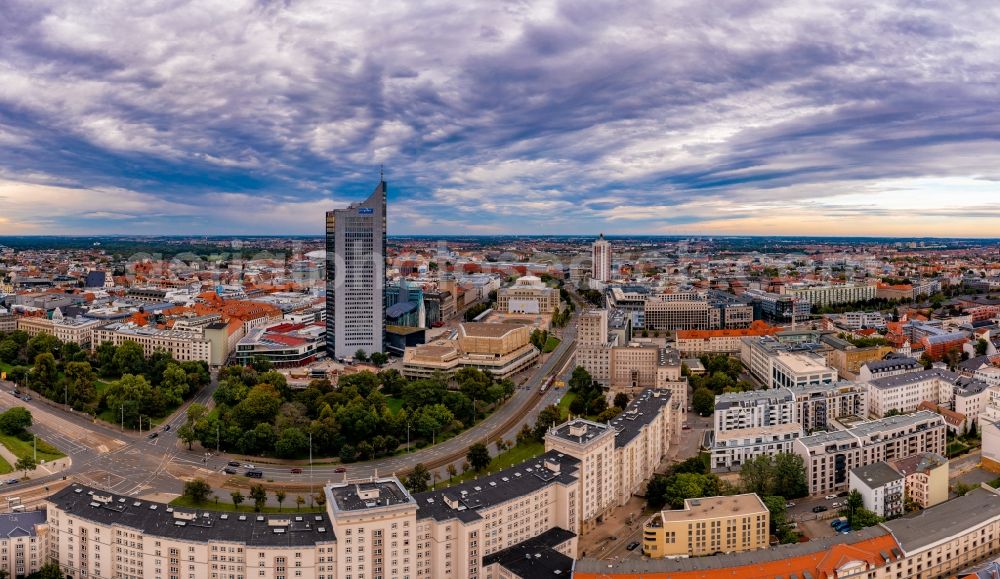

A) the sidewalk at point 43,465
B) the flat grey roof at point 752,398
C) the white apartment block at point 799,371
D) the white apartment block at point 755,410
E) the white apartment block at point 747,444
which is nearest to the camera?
the sidewalk at point 43,465

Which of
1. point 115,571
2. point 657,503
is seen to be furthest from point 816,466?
point 115,571

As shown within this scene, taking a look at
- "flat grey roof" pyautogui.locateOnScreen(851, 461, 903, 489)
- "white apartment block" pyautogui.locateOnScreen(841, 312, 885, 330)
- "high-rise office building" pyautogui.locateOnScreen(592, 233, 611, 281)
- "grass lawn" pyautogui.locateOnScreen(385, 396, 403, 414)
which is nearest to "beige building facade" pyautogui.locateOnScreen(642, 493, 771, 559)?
"flat grey roof" pyautogui.locateOnScreen(851, 461, 903, 489)

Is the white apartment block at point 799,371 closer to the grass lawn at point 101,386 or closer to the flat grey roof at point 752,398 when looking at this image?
the flat grey roof at point 752,398

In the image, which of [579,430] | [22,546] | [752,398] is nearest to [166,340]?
[22,546]

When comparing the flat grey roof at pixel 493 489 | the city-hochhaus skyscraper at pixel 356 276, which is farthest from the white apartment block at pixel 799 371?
the city-hochhaus skyscraper at pixel 356 276

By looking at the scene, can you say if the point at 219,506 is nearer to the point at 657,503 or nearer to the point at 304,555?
the point at 304,555

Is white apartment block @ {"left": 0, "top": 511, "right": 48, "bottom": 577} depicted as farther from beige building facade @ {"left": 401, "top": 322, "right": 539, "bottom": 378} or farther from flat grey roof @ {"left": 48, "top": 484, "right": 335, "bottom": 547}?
beige building facade @ {"left": 401, "top": 322, "right": 539, "bottom": 378}
